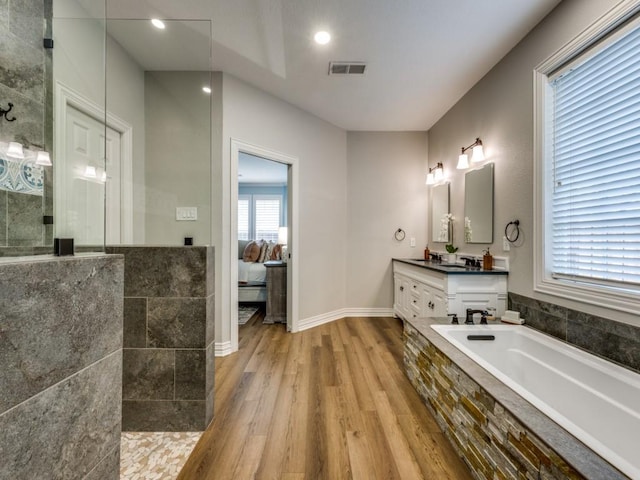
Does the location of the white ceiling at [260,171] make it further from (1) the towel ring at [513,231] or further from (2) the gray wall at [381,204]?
(1) the towel ring at [513,231]

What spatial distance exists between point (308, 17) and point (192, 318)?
→ 7.37 feet

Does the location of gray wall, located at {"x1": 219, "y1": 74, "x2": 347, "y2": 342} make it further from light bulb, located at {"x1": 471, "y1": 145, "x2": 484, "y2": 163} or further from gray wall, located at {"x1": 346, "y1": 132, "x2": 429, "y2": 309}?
light bulb, located at {"x1": 471, "y1": 145, "x2": 484, "y2": 163}

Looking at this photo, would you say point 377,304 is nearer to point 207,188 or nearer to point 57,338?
point 207,188

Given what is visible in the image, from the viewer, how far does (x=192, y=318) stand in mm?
1699

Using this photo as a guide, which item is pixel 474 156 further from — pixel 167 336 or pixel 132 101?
pixel 132 101

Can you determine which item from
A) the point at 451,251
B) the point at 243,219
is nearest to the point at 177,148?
the point at 451,251

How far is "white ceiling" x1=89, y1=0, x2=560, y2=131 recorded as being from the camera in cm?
201

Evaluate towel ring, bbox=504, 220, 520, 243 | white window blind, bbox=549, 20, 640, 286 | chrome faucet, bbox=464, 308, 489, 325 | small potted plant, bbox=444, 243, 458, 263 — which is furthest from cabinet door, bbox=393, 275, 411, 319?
white window blind, bbox=549, 20, 640, 286

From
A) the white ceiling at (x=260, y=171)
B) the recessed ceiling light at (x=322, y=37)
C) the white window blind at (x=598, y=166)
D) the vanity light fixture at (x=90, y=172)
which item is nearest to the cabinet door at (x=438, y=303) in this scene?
the white window blind at (x=598, y=166)

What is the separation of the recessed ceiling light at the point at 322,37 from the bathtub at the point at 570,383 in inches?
95.5

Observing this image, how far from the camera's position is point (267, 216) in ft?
24.6

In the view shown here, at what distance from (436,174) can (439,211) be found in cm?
50

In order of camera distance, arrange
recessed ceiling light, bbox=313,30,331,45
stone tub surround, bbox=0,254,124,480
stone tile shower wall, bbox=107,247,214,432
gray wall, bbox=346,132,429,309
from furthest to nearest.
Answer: gray wall, bbox=346,132,429,309
recessed ceiling light, bbox=313,30,331,45
stone tile shower wall, bbox=107,247,214,432
stone tub surround, bbox=0,254,124,480

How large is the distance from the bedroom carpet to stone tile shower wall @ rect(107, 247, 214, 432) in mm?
Result: 2125
